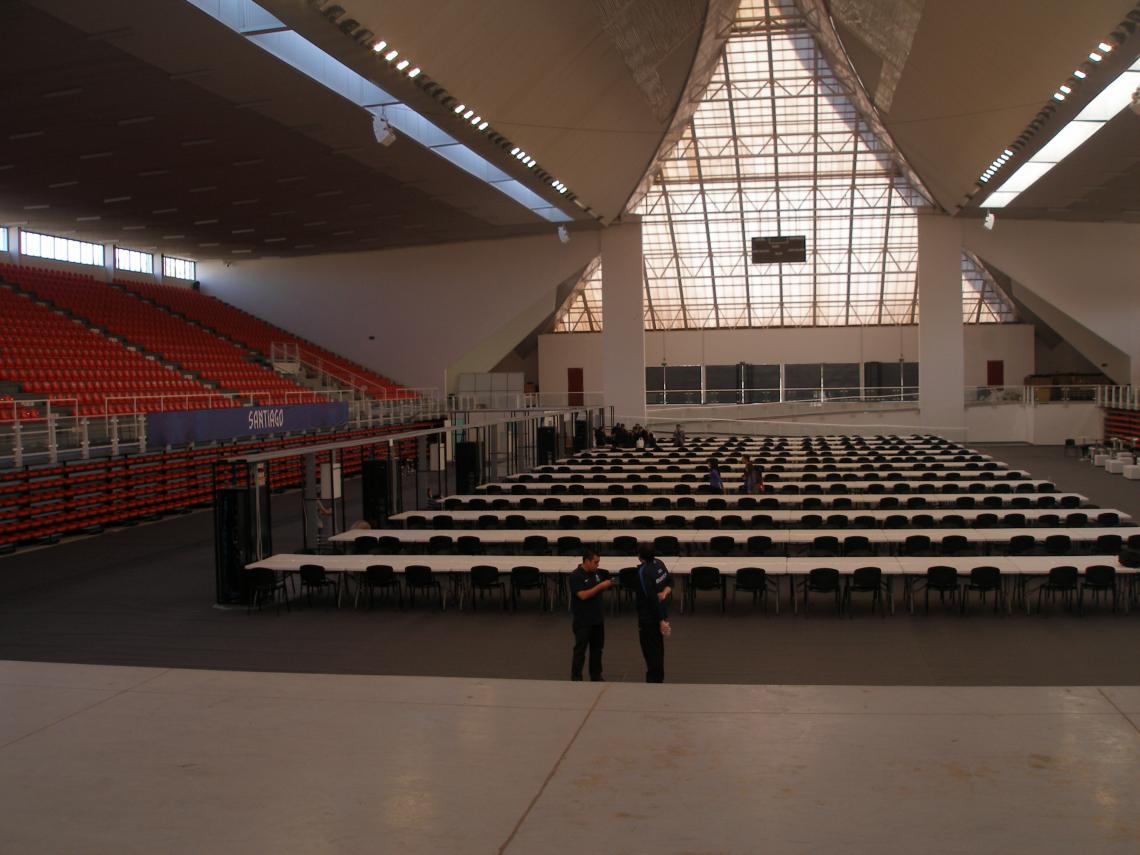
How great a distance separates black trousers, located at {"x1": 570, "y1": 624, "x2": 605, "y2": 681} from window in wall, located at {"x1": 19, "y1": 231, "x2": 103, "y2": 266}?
3120cm

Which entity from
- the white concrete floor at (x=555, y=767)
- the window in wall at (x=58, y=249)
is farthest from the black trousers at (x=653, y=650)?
the window in wall at (x=58, y=249)

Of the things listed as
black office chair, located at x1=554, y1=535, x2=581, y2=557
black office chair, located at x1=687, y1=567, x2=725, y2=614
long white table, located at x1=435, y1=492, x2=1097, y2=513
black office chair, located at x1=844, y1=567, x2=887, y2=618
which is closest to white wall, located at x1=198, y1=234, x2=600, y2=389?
long white table, located at x1=435, y1=492, x2=1097, y2=513

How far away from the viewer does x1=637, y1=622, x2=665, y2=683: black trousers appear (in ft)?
29.1

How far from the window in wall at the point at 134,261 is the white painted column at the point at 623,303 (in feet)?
59.2

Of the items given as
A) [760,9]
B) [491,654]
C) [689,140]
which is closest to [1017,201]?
[760,9]

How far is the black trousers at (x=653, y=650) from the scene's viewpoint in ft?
29.1

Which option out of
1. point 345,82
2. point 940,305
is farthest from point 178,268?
point 940,305

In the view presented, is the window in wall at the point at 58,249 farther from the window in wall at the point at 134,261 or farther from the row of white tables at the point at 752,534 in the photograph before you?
the row of white tables at the point at 752,534

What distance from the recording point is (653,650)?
8.88m

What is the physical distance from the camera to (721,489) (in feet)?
67.4

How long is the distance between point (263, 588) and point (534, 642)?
159 inches

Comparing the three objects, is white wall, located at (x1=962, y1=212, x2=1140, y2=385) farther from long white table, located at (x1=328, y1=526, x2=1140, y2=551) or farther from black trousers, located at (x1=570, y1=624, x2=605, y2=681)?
black trousers, located at (x1=570, y1=624, x2=605, y2=681)

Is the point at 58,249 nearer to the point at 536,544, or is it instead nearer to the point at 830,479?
the point at 830,479

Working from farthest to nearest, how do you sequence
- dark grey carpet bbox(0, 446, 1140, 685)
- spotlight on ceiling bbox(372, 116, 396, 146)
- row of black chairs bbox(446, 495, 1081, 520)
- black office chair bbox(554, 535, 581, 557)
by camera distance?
1. spotlight on ceiling bbox(372, 116, 396, 146)
2. row of black chairs bbox(446, 495, 1081, 520)
3. black office chair bbox(554, 535, 581, 557)
4. dark grey carpet bbox(0, 446, 1140, 685)
